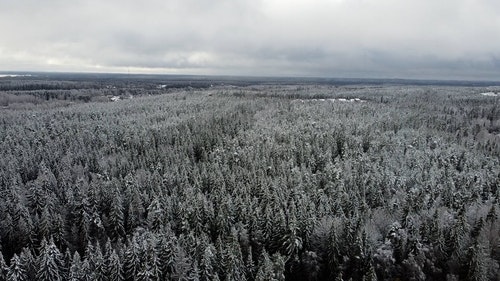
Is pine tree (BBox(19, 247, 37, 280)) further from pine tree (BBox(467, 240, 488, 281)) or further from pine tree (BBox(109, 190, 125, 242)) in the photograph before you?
pine tree (BBox(467, 240, 488, 281))

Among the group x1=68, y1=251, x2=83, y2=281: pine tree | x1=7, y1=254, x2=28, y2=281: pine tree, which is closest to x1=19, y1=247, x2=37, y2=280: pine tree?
x1=7, y1=254, x2=28, y2=281: pine tree

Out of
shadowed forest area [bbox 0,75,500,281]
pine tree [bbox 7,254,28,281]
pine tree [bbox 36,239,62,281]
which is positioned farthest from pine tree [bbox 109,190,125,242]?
pine tree [bbox 7,254,28,281]

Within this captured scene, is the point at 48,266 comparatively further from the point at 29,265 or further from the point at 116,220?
the point at 116,220

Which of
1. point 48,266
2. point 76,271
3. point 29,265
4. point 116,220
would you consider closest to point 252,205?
point 116,220

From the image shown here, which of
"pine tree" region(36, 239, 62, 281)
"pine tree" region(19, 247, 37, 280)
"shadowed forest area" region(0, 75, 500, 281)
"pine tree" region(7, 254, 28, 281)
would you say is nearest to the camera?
"pine tree" region(7, 254, 28, 281)

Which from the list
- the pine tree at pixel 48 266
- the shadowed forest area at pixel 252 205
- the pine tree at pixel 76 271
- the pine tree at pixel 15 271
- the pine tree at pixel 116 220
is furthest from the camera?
the pine tree at pixel 116 220

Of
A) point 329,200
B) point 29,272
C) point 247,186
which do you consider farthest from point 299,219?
point 29,272

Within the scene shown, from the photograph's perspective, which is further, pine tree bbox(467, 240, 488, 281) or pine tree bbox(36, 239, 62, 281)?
pine tree bbox(467, 240, 488, 281)

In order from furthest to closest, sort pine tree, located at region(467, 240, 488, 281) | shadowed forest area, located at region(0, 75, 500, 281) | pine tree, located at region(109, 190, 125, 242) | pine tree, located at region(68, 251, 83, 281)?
pine tree, located at region(109, 190, 125, 242), shadowed forest area, located at region(0, 75, 500, 281), pine tree, located at region(467, 240, 488, 281), pine tree, located at region(68, 251, 83, 281)

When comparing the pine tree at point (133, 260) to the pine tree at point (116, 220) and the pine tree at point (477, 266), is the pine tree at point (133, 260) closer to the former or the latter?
the pine tree at point (116, 220)

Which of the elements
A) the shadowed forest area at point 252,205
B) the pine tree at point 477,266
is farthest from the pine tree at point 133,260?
the pine tree at point 477,266
